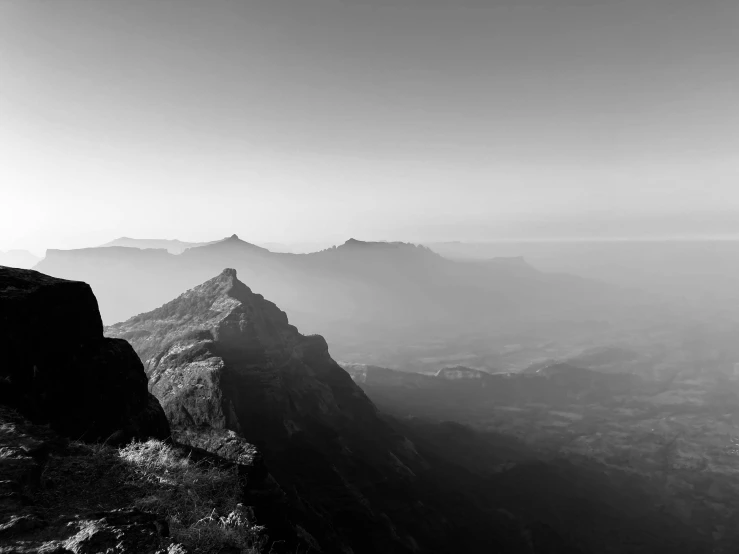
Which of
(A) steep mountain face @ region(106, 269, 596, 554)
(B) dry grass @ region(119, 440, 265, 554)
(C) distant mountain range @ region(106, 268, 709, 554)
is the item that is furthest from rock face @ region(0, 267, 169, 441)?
(A) steep mountain face @ region(106, 269, 596, 554)

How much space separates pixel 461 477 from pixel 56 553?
128 meters

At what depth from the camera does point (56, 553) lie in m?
9.91

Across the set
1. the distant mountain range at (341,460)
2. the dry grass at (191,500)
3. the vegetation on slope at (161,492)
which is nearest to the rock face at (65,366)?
the vegetation on slope at (161,492)

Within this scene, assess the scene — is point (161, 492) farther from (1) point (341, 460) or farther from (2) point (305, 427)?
(1) point (341, 460)

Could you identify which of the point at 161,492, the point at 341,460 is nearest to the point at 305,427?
the point at 341,460

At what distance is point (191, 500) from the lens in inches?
542

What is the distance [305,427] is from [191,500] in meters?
79.9

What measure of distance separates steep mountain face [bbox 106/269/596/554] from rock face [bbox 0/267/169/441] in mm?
13596

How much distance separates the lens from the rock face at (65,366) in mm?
21250

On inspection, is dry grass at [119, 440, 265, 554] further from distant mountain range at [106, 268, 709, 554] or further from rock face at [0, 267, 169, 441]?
distant mountain range at [106, 268, 709, 554]

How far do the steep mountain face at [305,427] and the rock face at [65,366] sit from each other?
13596 mm

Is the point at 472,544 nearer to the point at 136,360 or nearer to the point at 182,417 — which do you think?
the point at 182,417

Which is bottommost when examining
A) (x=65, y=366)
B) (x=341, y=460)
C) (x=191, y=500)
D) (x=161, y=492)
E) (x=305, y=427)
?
(x=341, y=460)

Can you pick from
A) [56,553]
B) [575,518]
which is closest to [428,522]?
[575,518]
